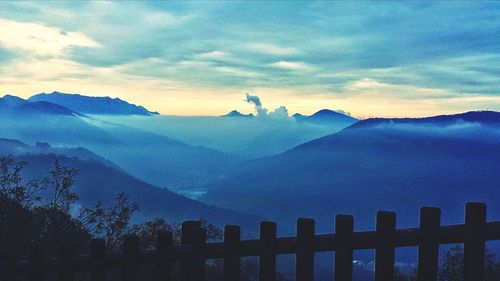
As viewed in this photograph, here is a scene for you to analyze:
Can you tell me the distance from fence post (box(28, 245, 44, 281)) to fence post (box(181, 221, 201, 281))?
2.10 m

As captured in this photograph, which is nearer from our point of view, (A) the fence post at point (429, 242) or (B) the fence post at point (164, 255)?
(A) the fence post at point (429, 242)

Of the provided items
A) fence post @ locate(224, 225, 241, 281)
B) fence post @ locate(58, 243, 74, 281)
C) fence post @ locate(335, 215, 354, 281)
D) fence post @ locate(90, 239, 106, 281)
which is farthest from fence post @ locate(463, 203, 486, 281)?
fence post @ locate(58, 243, 74, 281)

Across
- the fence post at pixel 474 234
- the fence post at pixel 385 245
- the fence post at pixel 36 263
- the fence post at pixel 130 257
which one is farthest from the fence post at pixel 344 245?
the fence post at pixel 36 263

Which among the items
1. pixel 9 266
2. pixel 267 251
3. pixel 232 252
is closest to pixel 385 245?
pixel 267 251

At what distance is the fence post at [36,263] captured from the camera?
229 inches

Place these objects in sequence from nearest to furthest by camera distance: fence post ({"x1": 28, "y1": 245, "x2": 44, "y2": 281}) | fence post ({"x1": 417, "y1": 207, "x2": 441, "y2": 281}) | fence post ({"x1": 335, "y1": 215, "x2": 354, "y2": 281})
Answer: fence post ({"x1": 417, "y1": 207, "x2": 441, "y2": 281}) < fence post ({"x1": 335, "y1": 215, "x2": 354, "y2": 281}) < fence post ({"x1": 28, "y1": 245, "x2": 44, "y2": 281})

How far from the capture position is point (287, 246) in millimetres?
3822

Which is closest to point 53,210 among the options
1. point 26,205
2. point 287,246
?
point 26,205

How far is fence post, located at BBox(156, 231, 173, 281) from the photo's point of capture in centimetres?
459

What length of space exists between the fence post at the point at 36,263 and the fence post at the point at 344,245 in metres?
3.51

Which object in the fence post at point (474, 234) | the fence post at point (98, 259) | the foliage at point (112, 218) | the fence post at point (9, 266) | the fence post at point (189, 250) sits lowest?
the foliage at point (112, 218)

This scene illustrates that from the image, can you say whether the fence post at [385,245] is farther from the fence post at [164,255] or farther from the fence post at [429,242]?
the fence post at [164,255]

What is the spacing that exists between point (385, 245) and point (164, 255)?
1927mm

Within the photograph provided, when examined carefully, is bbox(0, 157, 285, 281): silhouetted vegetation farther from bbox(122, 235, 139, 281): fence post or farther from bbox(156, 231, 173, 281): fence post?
bbox(156, 231, 173, 281): fence post
